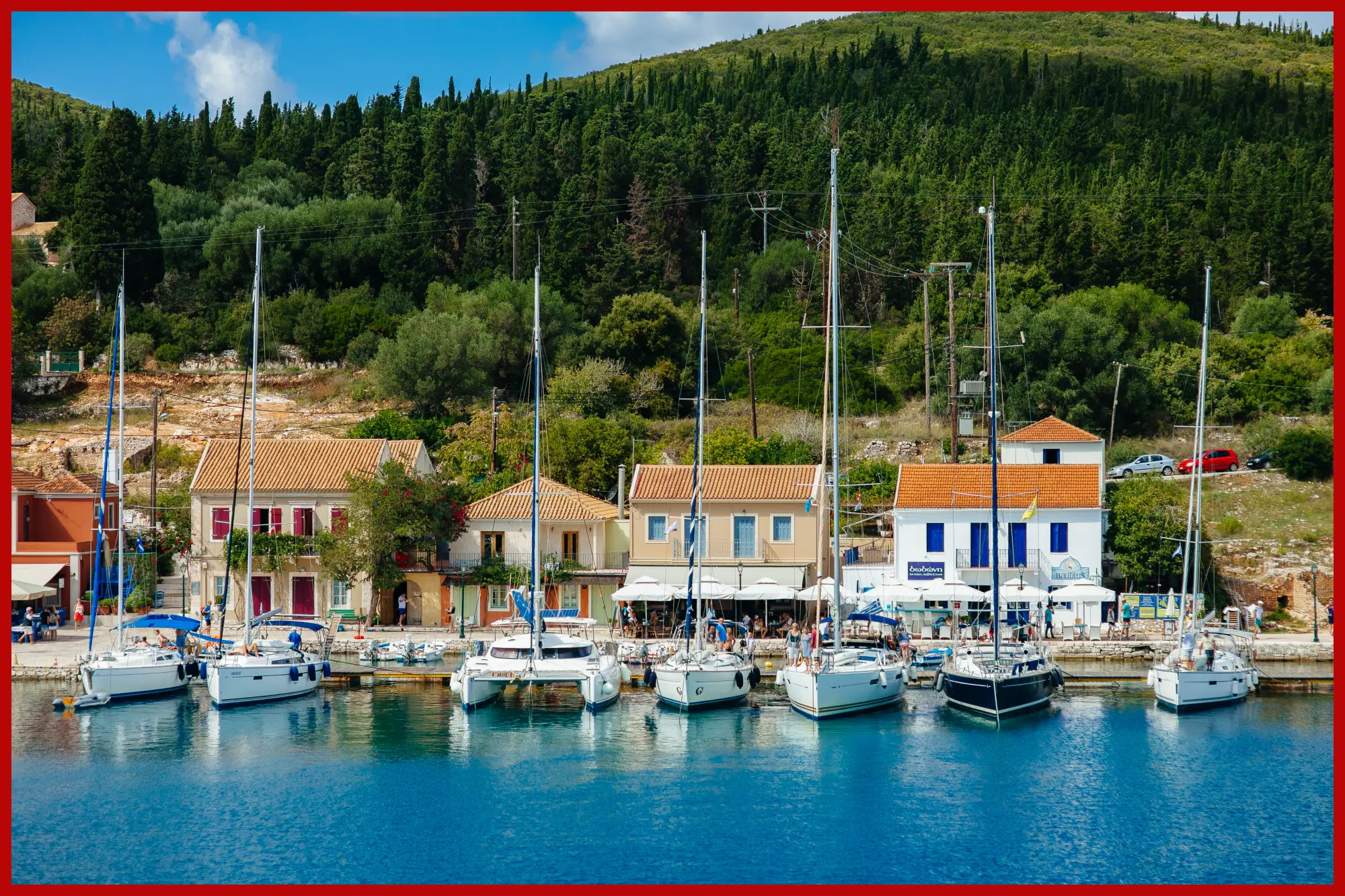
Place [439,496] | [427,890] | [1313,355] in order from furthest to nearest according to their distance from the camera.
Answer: [1313,355]
[439,496]
[427,890]

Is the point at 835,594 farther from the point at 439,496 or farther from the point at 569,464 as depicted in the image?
the point at 569,464

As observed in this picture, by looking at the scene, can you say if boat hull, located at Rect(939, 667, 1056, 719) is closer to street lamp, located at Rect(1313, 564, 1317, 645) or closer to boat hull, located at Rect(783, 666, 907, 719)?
boat hull, located at Rect(783, 666, 907, 719)

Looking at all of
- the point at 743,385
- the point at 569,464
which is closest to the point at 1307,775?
the point at 569,464

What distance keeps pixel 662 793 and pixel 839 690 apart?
767 centimetres

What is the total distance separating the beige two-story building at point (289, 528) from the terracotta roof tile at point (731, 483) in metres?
8.01

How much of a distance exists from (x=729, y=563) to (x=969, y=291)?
3068 cm

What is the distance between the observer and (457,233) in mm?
82438

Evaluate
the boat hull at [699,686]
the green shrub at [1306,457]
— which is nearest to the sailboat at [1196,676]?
the boat hull at [699,686]

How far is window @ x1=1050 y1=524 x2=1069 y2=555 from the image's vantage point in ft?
142

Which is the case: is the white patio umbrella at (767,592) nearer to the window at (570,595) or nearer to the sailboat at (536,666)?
the window at (570,595)

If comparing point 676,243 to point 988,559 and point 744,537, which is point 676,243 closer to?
point 744,537

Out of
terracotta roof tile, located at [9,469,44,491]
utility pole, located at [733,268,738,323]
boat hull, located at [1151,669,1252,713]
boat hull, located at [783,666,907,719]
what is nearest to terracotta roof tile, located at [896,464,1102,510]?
boat hull, located at [1151,669,1252,713]

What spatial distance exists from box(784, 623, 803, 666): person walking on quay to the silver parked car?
20665mm

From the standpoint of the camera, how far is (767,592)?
136 ft
